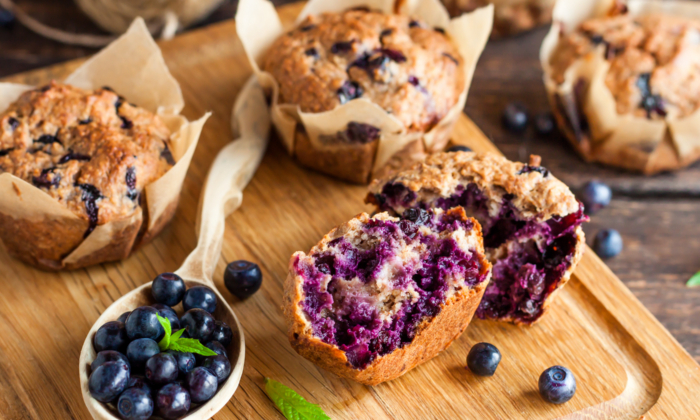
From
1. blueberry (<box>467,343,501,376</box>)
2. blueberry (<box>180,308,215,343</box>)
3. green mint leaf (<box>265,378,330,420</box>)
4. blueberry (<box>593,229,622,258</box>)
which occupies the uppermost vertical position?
blueberry (<box>180,308,215,343</box>)

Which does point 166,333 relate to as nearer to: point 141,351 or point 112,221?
point 141,351

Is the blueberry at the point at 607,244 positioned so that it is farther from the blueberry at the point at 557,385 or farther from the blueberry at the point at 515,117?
the blueberry at the point at 557,385

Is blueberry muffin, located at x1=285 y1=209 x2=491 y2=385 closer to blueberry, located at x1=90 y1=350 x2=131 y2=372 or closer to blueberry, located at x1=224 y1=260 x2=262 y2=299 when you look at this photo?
blueberry, located at x1=224 y1=260 x2=262 y2=299

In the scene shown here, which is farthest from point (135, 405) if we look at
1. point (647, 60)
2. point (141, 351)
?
point (647, 60)

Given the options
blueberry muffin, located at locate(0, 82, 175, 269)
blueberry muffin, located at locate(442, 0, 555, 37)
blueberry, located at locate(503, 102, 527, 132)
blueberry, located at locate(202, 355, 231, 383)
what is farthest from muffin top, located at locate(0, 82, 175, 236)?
blueberry muffin, located at locate(442, 0, 555, 37)

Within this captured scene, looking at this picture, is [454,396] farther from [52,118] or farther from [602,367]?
[52,118]

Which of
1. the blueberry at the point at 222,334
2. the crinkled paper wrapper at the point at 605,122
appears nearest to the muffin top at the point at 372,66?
the crinkled paper wrapper at the point at 605,122
